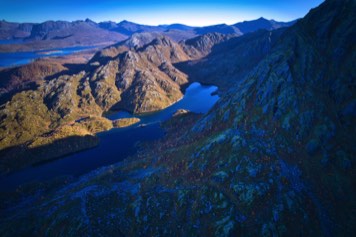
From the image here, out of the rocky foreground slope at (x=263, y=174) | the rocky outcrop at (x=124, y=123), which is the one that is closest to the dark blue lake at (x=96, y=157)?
the rocky outcrop at (x=124, y=123)

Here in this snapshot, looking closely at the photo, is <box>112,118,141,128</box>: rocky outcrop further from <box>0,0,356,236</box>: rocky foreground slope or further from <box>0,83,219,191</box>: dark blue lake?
<box>0,0,356,236</box>: rocky foreground slope

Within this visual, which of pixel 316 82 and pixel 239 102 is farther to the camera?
pixel 239 102

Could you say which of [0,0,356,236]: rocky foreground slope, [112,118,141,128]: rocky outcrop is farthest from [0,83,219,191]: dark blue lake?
[0,0,356,236]: rocky foreground slope

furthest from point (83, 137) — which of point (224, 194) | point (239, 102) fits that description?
point (224, 194)

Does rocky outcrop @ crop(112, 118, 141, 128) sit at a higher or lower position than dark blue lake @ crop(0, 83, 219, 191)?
higher

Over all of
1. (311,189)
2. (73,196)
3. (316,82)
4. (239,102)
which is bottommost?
(73,196)

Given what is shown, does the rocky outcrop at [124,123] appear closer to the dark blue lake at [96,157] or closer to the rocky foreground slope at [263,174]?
the dark blue lake at [96,157]

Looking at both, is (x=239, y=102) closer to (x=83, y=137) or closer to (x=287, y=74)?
(x=287, y=74)

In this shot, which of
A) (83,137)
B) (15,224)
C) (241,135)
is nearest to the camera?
(15,224)

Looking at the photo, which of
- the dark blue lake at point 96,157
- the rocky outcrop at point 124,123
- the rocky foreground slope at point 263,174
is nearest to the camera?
the rocky foreground slope at point 263,174
